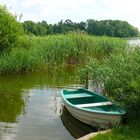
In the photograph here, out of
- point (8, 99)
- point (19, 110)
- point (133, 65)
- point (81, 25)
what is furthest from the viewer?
point (81, 25)

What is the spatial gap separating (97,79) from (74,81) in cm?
530

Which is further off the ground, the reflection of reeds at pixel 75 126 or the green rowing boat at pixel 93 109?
the green rowing boat at pixel 93 109

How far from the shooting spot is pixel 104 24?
42688 millimetres

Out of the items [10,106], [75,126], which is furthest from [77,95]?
[10,106]

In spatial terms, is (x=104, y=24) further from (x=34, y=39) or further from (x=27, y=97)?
(x=27, y=97)

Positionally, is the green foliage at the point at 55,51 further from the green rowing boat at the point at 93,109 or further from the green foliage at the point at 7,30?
the green rowing boat at the point at 93,109

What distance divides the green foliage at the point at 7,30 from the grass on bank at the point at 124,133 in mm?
11569

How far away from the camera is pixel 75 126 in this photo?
11.0m

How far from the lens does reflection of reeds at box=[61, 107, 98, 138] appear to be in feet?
34.1

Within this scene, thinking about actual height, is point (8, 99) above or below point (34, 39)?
below

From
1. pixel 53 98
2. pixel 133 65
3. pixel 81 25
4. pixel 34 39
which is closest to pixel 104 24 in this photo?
pixel 81 25

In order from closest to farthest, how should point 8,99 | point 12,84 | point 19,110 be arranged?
point 19,110
point 8,99
point 12,84

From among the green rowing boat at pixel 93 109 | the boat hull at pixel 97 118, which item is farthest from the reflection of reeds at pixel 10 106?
the boat hull at pixel 97 118

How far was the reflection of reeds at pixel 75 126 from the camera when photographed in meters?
10.4
